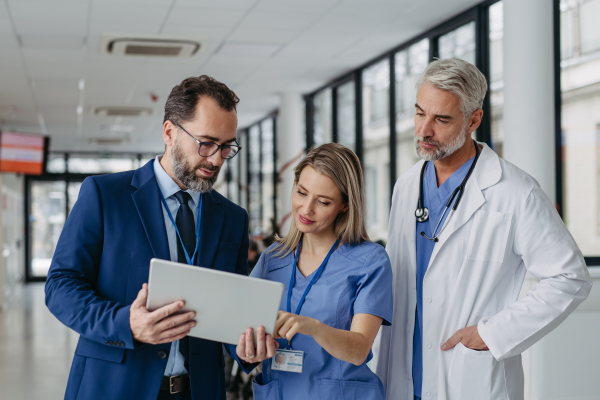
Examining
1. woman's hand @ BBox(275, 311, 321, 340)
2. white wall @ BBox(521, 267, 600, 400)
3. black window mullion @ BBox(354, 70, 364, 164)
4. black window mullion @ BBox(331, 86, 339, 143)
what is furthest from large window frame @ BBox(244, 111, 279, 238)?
woman's hand @ BBox(275, 311, 321, 340)

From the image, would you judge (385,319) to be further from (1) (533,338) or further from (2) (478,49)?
(2) (478,49)

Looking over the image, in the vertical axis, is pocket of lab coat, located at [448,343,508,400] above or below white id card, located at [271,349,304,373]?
below

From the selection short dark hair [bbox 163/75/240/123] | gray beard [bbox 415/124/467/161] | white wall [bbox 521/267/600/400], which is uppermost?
short dark hair [bbox 163/75/240/123]

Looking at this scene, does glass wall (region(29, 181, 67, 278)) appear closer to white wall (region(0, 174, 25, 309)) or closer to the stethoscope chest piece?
white wall (region(0, 174, 25, 309))

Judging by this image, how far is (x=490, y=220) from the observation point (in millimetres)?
1953

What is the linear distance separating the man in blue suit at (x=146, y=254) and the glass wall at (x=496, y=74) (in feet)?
10.9

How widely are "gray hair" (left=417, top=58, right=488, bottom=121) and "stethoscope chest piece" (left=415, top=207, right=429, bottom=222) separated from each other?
13.9 inches

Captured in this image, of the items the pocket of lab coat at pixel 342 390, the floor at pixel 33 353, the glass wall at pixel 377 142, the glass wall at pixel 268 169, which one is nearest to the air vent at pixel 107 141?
the glass wall at pixel 268 169

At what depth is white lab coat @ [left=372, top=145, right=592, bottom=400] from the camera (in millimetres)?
1876

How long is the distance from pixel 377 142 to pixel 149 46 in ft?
8.92

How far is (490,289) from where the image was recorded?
194cm

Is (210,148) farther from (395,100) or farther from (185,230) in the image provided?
(395,100)

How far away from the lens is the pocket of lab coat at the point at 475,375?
6.27 ft

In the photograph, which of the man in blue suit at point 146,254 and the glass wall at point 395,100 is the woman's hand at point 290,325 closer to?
the man in blue suit at point 146,254
